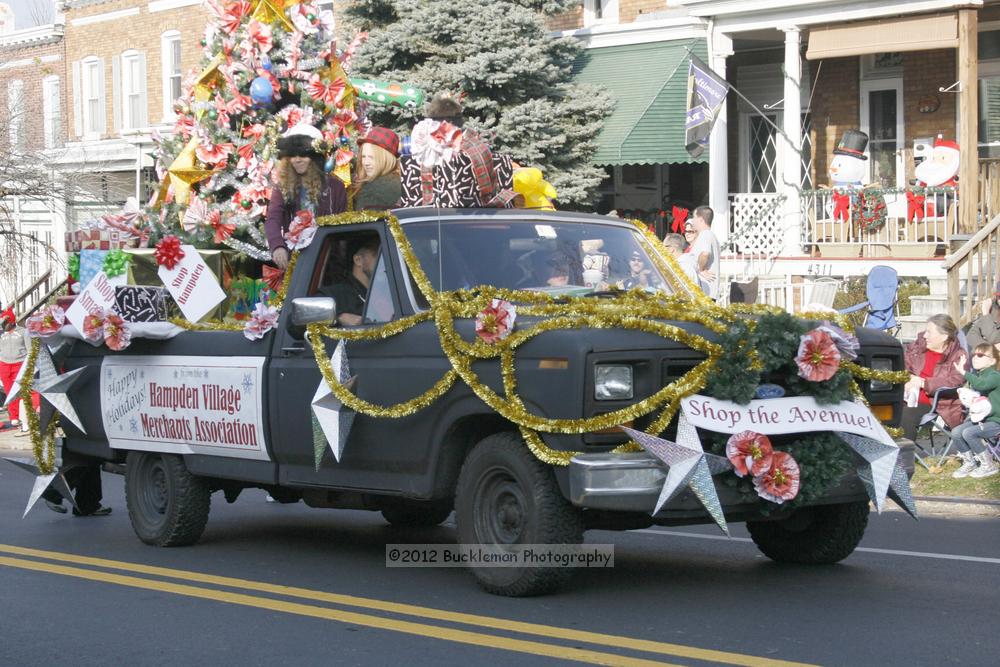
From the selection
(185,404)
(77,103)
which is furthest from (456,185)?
(77,103)

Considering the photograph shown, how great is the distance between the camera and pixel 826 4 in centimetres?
2145

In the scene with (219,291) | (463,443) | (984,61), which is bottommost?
(463,443)

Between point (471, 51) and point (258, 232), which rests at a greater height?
point (471, 51)

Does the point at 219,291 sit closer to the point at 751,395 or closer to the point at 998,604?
the point at 751,395

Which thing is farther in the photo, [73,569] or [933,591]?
[73,569]

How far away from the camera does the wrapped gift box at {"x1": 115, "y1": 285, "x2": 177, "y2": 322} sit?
972cm

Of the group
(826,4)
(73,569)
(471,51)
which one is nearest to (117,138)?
(471,51)

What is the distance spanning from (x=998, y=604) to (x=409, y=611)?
2.81 meters

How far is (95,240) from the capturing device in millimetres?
10859

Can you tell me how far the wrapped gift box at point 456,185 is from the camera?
8766 millimetres

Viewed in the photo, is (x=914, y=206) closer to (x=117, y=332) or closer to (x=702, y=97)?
(x=702, y=97)

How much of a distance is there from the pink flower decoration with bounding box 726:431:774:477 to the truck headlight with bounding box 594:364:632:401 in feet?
1.73

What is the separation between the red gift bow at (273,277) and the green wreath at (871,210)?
13343 mm

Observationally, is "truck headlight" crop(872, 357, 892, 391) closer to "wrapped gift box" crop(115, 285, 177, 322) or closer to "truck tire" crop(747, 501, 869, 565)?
"truck tire" crop(747, 501, 869, 565)
